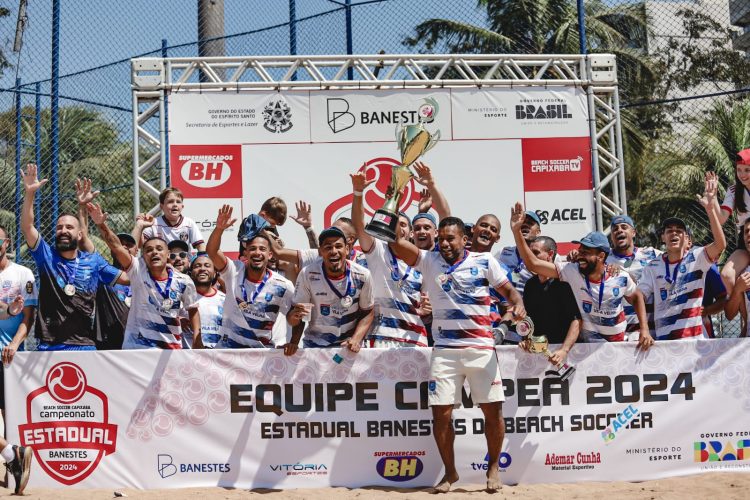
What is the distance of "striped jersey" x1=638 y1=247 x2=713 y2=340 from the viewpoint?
7.00m

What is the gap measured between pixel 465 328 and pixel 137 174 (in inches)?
222

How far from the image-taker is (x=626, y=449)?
669 centimetres

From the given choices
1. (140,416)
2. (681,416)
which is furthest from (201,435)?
(681,416)

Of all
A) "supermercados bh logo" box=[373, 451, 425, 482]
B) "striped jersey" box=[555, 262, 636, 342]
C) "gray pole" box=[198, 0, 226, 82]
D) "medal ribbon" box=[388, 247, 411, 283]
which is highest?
"gray pole" box=[198, 0, 226, 82]

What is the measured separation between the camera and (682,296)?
23.0 feet

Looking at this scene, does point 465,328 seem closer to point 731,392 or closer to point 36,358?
point 731,392

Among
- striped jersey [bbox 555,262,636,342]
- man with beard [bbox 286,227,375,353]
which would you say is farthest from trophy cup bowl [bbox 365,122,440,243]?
striped jersey [bbox 555,262,636,342]

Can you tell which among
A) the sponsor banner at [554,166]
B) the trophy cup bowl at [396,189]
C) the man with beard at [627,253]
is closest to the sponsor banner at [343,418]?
the trophy cup bowl at [396,189]

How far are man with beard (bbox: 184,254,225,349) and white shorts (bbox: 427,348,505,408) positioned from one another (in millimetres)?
2018

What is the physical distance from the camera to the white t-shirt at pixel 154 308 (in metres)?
6.74

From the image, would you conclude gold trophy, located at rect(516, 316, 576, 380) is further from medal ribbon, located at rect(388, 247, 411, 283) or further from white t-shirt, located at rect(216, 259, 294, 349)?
white t-shirt, located at rect(216, 259, 294, 349)

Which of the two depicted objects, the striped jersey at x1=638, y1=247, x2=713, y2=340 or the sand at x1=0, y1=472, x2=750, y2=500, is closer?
the sand at x1=0, y1=472, x2=750, y2=500

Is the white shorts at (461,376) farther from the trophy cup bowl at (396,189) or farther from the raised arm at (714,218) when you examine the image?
the raised arm at (714,218)

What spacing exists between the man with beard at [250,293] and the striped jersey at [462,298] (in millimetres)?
1133
